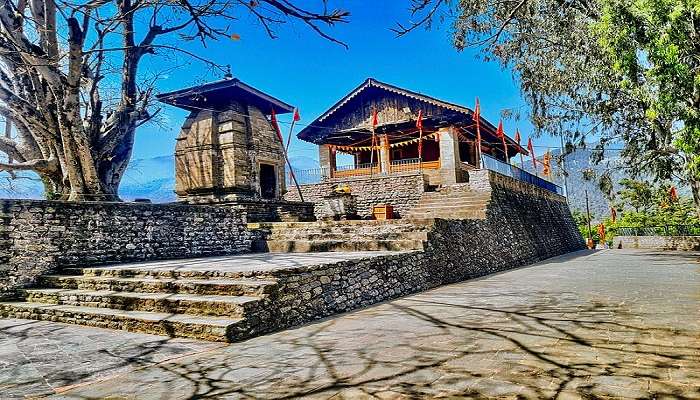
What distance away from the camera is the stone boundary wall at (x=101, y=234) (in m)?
7.14

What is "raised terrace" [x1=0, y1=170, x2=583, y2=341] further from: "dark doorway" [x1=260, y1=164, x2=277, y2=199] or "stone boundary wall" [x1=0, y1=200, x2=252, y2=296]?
"dark doorway" [x1=260, y1=164, x2=277, y2=199]

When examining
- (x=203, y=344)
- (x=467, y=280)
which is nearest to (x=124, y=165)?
(x=203, y=344)

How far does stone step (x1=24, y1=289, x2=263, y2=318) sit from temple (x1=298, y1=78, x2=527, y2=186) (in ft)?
42.7

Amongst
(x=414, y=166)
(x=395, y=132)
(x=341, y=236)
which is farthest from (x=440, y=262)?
(x=395, y=132)

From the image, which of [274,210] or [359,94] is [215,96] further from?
[359,94]

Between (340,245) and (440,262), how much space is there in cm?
221

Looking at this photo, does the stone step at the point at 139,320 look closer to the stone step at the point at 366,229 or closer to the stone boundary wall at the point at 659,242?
the stone step at the point at 366,229

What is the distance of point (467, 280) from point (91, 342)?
24.0ft

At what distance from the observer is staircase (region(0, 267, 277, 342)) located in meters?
4.80

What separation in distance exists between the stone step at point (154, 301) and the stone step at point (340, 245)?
3.86 metres

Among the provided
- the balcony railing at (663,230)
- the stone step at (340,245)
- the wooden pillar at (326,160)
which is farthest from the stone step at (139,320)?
the balcony railing at (663,230)

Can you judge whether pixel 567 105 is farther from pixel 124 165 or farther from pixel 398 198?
pixel 124 165

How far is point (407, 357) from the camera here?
3.66 metres

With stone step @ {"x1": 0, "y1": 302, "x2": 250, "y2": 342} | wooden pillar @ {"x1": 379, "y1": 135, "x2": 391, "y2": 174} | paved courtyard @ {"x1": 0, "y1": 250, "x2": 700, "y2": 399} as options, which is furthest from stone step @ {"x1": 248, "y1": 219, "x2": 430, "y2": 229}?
wooden pillar @ {"x1": 379, "y1": 135, "x2": 391, "y2": 174}
